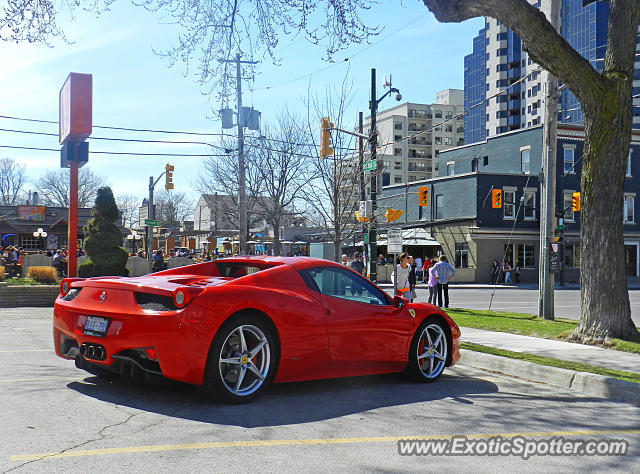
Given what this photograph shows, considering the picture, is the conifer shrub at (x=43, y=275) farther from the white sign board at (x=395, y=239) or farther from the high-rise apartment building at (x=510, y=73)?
the high-rise apartment building at (x=510, y=73)

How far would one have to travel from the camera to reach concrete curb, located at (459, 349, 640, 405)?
22.5 ft

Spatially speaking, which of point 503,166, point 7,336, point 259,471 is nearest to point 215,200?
point 503,166

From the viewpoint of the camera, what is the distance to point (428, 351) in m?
7.33

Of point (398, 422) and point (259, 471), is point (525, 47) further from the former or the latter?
point (259, 471)

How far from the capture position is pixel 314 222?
30047 millimetres

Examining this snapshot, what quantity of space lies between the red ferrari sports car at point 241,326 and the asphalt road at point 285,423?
0.29 metres

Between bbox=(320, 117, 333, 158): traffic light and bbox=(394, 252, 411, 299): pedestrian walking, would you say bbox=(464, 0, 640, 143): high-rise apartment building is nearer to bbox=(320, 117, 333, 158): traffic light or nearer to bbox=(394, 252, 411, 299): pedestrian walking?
bbox=(320, 117, 333, 158): traffic light

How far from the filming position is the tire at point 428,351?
7.14m

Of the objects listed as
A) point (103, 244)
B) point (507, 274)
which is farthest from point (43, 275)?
point (507, 274)

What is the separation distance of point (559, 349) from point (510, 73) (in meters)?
89.4

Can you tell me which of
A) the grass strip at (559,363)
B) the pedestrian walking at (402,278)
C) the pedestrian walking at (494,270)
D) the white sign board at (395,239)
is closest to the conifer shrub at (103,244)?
the white sign board at (395,239)

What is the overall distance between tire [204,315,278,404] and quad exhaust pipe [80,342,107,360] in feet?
3.15

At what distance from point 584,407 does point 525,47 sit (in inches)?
279

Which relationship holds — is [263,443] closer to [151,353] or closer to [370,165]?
[151,353]
